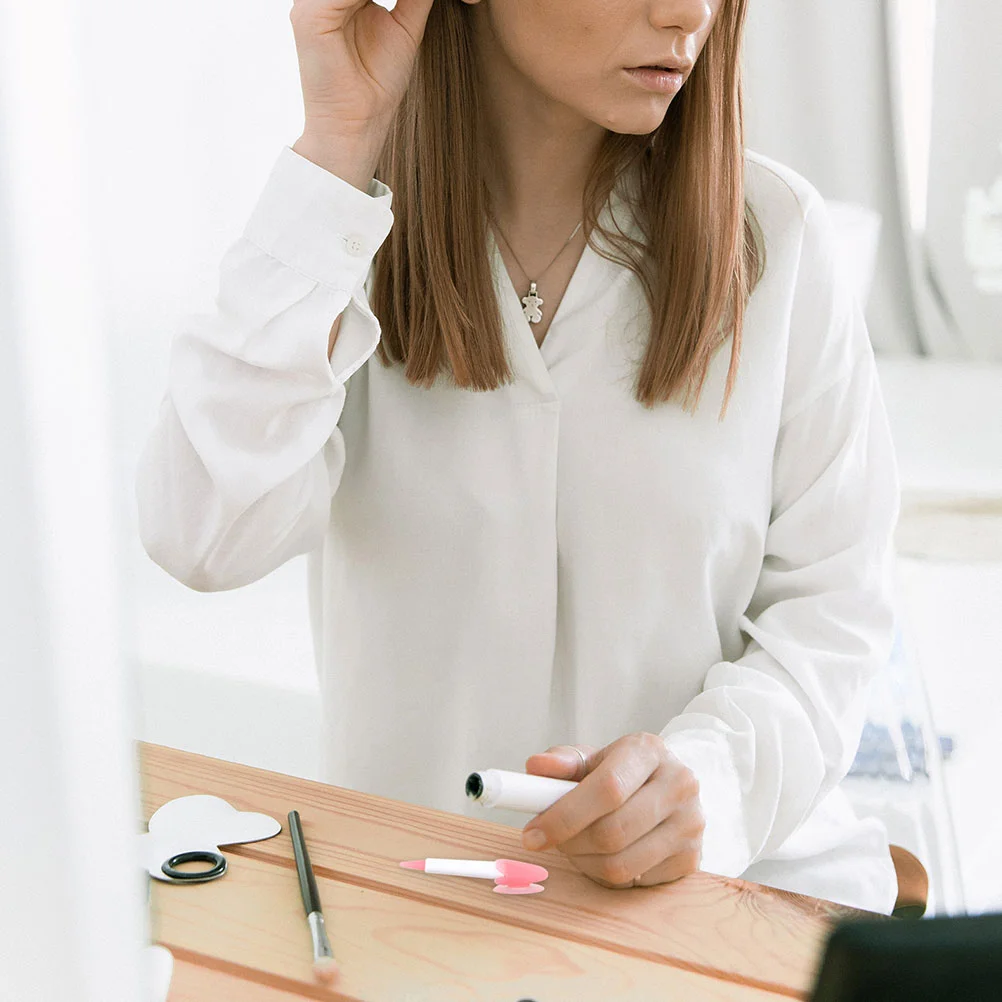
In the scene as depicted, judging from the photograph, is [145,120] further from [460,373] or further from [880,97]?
[880,97]

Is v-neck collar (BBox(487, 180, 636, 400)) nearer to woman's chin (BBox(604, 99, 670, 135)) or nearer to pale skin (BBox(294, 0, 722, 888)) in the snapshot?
pale skin (BBox(294, 0, 722, 888))

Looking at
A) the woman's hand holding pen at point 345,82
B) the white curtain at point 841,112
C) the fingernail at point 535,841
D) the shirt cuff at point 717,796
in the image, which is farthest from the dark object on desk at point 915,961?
the white curtain at point 841,112

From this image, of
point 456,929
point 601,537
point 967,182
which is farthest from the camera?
point 967,182

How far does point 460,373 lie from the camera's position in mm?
943

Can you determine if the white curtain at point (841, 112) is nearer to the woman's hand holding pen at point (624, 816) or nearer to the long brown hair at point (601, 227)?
the long brown hair at point (601, 227)

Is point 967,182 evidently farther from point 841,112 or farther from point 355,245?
point 355,245

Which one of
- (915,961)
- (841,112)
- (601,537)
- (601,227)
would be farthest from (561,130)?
(841,112)

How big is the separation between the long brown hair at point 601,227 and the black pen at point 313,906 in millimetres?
407

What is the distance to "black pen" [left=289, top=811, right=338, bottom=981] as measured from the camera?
54 centimetres

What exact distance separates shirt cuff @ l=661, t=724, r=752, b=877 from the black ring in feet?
0.96

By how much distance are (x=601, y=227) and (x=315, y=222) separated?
273 millimetres

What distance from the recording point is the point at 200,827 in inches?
26.2

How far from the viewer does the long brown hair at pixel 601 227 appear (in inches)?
36.9

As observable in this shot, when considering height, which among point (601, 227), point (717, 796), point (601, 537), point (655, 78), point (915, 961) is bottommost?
point (717, 796)
